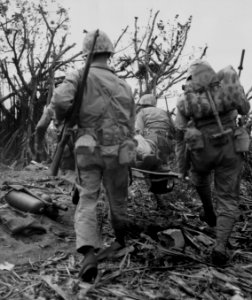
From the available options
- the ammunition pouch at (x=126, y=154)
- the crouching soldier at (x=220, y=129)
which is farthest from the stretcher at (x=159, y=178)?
the ammunition pouch at (x=126, y=154)

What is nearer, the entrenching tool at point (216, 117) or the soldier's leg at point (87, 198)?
the soldier's leg at point (87, 198)

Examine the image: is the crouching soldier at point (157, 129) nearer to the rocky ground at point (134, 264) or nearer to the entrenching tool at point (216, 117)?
the rocky ground at point (134, 264)

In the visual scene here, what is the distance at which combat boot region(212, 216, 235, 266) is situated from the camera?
4.61 metres

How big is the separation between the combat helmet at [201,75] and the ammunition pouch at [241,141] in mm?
557

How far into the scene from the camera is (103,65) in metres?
4.58

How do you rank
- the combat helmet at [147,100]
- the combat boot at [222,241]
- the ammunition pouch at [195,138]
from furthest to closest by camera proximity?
the combat helmet at [147,100], the ammunition pouch at [195,138], the combat boot at [222,241]

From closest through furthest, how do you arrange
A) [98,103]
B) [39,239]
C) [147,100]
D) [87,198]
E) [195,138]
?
1. [87,198]
2. [98,103]
3. [195,138]
4. [39,239]
5. [147,100]

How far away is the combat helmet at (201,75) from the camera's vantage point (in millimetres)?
4852

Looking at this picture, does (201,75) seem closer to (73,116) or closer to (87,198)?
(73,116)

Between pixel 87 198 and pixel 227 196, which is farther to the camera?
pixel 227 196

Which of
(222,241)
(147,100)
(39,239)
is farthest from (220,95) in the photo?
(147,100)

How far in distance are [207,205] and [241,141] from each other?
1.44 metres

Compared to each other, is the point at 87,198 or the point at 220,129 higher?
the point at 220,129

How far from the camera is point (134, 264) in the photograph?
4.56 m
